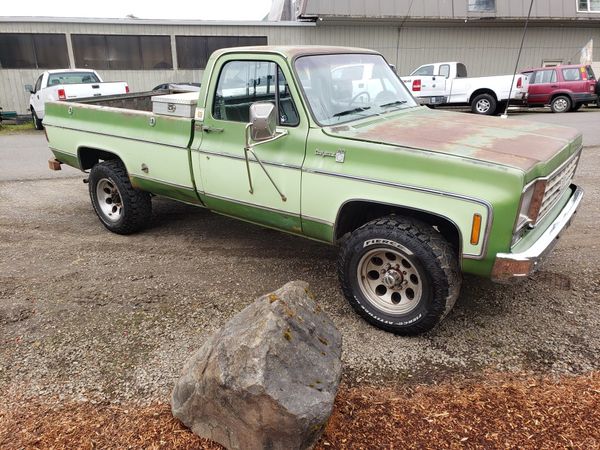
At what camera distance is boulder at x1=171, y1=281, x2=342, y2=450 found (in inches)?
93.4

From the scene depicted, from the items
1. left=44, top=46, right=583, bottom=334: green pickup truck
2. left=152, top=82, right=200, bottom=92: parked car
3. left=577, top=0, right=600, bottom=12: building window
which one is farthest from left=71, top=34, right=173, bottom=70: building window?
left=577, top=0, right=600, bottom=12: building window

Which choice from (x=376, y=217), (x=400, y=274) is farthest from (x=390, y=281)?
(x=376, y=217)

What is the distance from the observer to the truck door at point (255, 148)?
380 cm

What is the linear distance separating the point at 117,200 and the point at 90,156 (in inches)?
24.3

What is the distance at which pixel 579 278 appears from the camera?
14.2 feet

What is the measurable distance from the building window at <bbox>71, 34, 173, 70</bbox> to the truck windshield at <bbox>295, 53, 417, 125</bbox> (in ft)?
55.3

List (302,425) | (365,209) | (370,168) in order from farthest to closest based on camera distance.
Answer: (365,209) < (370,168) < (302,425)

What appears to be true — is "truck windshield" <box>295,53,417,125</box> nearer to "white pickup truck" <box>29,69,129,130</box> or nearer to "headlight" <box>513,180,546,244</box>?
"headlight" <box>513,180,546,244</box>

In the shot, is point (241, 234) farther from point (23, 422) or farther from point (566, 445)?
point (566, 445)

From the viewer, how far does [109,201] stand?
568 centimetres

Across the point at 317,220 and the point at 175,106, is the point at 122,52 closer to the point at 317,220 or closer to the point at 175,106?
the point at 175,106

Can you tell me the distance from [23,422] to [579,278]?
172 inches

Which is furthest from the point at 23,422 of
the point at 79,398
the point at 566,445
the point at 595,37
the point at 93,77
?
the point at 595,37

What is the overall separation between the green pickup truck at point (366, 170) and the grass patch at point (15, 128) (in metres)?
12.5
